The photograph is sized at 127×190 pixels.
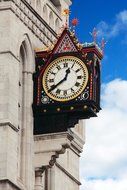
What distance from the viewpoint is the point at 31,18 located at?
37.2m

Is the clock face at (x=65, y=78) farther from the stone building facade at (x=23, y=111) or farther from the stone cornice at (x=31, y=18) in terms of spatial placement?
the stone cornice at (x=31, y=18)

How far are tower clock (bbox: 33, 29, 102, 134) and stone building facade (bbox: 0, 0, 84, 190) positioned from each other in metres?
0.33

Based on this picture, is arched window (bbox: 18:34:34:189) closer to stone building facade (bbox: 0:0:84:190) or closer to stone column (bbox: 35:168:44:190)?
stone building facade (bbox: 0:0:84:190)

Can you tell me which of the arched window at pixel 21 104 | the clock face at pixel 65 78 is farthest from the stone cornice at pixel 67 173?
the clock face at pixel 65 78

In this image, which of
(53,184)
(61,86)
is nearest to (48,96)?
(61,86)

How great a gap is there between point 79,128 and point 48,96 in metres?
5.54

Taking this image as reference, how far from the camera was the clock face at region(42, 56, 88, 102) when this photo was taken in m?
35.7

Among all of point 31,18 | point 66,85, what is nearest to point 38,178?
point 66,85

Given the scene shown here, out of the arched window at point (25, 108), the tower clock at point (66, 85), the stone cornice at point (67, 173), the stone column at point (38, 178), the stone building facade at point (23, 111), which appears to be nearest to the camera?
the stone building facade at point (23, 111)

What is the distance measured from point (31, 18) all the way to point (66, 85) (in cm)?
292

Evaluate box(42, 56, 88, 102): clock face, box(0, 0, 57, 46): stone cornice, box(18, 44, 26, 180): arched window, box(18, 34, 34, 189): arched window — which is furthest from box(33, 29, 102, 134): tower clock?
box(0, 0, 57, 46): stone cornice

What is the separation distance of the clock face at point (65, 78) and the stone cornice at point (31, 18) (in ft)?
5.83

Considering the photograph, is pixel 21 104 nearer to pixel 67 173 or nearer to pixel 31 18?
pixel 31 18

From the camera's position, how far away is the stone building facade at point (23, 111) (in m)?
34.1
